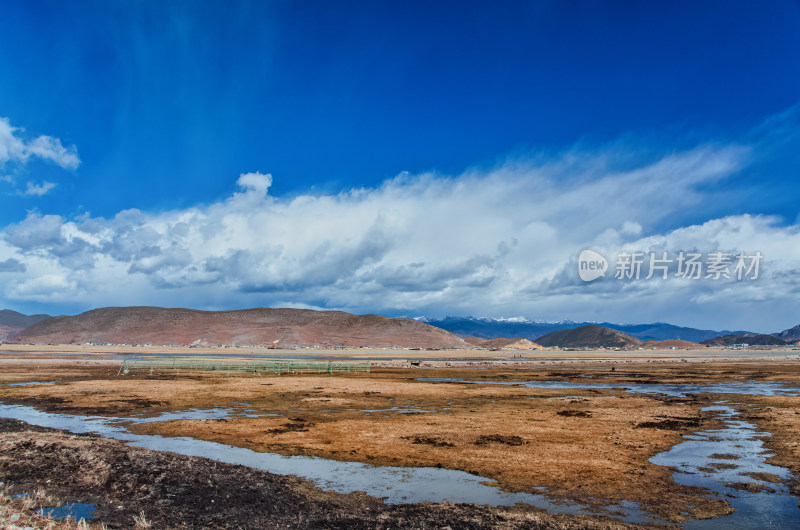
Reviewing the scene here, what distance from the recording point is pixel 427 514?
11.0 metres

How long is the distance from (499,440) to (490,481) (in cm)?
582

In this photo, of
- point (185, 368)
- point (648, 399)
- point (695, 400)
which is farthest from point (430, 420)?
point (185, 368)

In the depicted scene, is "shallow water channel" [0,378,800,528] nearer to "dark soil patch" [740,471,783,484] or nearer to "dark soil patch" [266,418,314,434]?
"dark soil patch" [740,471,783,484]

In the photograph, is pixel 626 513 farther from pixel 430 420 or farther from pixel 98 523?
pixel 430 420

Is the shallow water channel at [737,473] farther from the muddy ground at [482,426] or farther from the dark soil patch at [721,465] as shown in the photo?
the muddy ground at [482,426]

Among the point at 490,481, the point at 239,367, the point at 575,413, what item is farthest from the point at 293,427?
the point at 239,367

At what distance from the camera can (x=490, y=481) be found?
14.2 meters

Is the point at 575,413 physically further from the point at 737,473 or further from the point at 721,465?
the point at 737,473

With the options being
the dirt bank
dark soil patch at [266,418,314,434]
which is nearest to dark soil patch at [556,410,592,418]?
dark soil patch at [266,418,314,434]

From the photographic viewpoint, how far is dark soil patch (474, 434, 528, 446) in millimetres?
19303

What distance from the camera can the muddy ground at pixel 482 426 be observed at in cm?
1431

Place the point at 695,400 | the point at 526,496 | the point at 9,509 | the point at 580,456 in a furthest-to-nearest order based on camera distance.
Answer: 1. the point at 695,400
2. the point at 580,456
3. the point at 526,496
4. the point at 9,509

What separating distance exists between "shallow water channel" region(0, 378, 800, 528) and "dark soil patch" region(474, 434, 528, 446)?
4.58 m

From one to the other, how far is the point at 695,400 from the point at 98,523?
122ft
